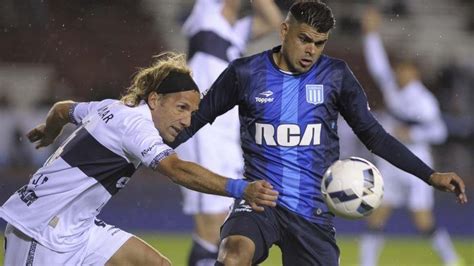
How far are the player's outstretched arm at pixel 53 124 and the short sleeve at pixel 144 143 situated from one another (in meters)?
0.93

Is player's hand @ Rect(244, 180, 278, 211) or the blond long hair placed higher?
the blond long hair

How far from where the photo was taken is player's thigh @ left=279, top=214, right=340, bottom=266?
591 centimetres

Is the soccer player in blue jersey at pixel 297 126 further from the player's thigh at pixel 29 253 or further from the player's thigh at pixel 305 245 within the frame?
the player's thigh at pixel 29 253

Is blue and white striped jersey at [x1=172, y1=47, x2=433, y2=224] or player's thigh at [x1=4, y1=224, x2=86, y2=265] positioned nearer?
player's thigh at [x1=4, y1=224, x2=86, y2=265]

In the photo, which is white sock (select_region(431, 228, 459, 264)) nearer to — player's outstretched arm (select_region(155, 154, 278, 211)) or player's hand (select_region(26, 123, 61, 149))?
player's hand (select_region(26, 123, 61, 149))

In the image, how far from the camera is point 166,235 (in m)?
12.9

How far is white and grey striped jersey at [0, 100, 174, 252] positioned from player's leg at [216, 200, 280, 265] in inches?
25.7

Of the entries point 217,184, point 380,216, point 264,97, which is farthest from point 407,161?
point 380,216

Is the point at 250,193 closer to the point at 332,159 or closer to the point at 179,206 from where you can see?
the point at 332,159

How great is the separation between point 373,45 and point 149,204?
3.45 metres

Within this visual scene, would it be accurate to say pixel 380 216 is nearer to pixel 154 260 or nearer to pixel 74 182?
pixel 154 260

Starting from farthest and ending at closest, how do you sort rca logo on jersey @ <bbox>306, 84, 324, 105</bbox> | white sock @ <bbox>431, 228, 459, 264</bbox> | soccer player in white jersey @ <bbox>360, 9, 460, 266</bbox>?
1. soccer player in white jersey @ <bbox>360, 9, 460, 266</bbox>
2. white sock @ <bbox>431, 228, 459, 264</bbox>
3. rca logo on jersey @ <bbox>306, 84, 324, 105</bbox>

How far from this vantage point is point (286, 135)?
599cm

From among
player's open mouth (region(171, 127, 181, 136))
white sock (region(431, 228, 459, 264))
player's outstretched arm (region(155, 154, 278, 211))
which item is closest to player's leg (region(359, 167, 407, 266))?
white sock (region(431, 228, 459, 264))
